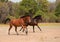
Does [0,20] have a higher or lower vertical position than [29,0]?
lower

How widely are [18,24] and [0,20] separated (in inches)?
1253

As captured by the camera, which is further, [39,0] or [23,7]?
[39,0]

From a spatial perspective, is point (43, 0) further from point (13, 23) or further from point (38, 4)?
point (13, 23)

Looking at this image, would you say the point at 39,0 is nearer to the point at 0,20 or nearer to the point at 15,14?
the point at 15,14

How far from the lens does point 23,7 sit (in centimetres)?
5409

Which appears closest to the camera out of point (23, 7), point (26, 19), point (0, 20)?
point (26, 19)

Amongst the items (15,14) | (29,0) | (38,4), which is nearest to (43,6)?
(38,4)

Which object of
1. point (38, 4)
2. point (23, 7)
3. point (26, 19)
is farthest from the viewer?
point (38, 4)

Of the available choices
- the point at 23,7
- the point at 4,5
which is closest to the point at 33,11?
the point at 23,7

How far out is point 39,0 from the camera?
6000 cm

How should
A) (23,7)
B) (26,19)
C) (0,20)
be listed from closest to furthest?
(26,19)
(0,20)
(23,7)

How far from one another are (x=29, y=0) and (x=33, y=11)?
10.2ft

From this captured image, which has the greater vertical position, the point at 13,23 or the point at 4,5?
the point at 4,5

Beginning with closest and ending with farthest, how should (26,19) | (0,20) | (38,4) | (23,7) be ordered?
(26,19) → (0,20) → (23,7) → (38,4)
